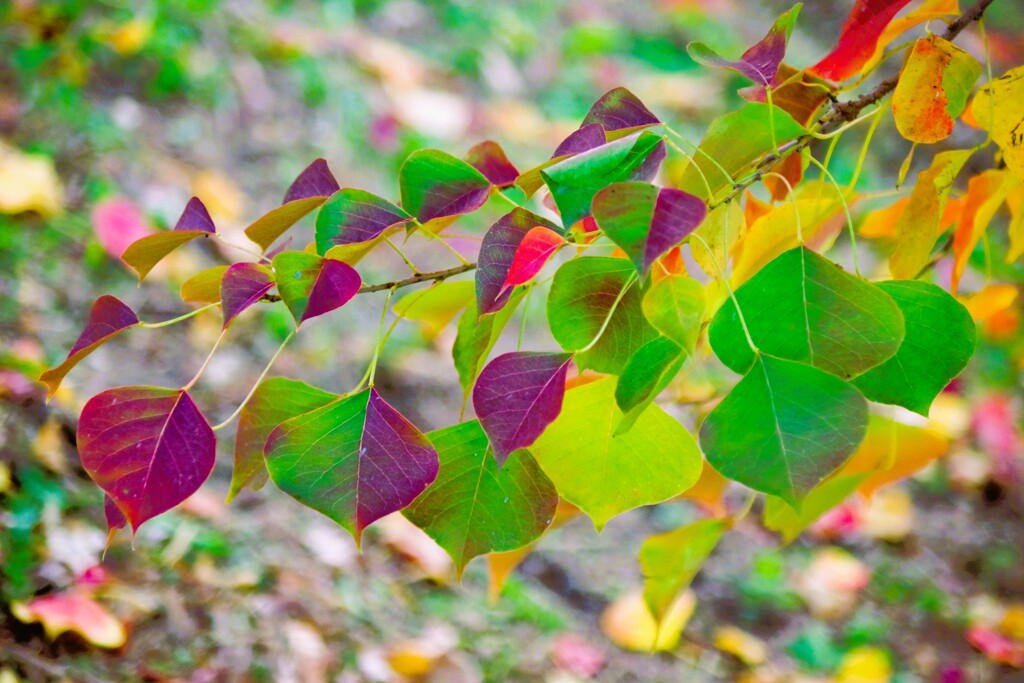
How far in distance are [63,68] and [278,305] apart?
0.65 meters

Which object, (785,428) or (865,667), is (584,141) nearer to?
(785,428)

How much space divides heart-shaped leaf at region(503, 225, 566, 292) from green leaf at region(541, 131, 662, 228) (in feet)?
0.05

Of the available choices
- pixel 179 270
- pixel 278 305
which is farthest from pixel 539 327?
pixel 179 270

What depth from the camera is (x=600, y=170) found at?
29 centimetres

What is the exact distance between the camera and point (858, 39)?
36 cm

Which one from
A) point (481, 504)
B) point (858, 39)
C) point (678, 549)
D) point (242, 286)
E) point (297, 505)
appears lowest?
point (297, 505)

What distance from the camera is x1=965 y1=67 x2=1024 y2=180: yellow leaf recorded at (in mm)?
343

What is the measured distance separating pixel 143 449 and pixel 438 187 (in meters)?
0.17

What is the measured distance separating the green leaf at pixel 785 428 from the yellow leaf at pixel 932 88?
0.15m

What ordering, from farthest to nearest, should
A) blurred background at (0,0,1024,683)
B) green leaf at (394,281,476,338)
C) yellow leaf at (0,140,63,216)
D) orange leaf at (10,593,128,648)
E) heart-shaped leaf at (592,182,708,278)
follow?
yellow leaf at (0,140,63,216) < blurred background at (0,0,1024,683) < orange leaf at (10,593,128,648) < green leaf at (394,281,476,338) < heart-shaped leaf at (592,182,708,278)

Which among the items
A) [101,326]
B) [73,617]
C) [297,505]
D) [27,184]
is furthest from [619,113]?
[27,184]

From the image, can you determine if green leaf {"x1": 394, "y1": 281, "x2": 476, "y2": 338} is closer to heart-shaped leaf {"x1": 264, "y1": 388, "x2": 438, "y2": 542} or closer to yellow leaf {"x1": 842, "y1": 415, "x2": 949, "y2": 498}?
heart-shaped leaf {"x1": 264, "y1": 388, "x2": 438, "y2": 542}

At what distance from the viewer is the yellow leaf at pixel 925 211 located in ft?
1.24

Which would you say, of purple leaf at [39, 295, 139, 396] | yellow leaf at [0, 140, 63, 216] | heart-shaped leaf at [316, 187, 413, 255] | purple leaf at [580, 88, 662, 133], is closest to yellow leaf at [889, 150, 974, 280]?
purple leaf at [580, 88, 662, 133]
